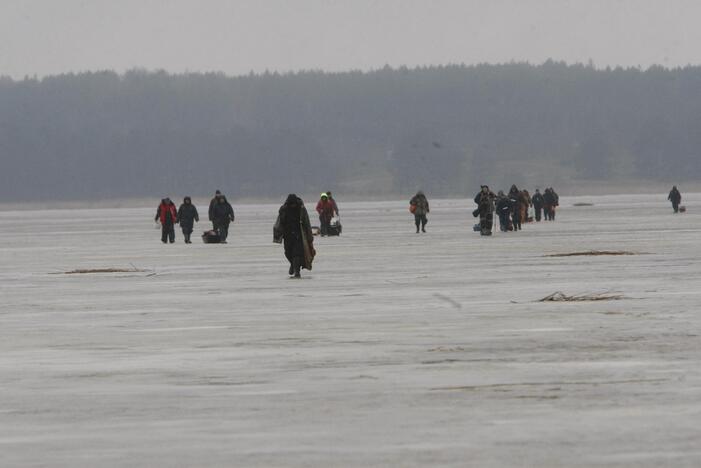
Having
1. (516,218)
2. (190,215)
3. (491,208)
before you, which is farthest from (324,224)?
(516,218)

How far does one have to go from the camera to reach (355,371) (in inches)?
539

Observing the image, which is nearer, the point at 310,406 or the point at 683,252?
the point at 310,406

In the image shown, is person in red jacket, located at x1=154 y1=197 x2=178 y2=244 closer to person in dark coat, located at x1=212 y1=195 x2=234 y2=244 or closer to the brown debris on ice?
person in dark coat, located at x1=212 y1=195 x2=234 y2=244

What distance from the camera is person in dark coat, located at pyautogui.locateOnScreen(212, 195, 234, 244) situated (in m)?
47.0

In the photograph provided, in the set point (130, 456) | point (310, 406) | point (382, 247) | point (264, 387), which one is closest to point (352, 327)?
point (264, 387)

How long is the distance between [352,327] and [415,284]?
805 centimetres

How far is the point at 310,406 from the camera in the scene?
37.9 ft

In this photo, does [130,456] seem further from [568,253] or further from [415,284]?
[568,253]

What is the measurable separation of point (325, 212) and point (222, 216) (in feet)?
17.1

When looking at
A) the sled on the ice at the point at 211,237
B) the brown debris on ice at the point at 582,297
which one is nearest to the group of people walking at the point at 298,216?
the sled on the ice at the point at 211,237

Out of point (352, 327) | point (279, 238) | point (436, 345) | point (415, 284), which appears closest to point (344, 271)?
point (279, 238)

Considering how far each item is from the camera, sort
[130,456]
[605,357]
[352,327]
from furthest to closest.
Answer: [352,327] < [605,357] < [130,456]

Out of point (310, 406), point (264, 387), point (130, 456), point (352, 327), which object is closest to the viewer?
point (130, 456)

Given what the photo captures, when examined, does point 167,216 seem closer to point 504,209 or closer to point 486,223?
point 486,223
